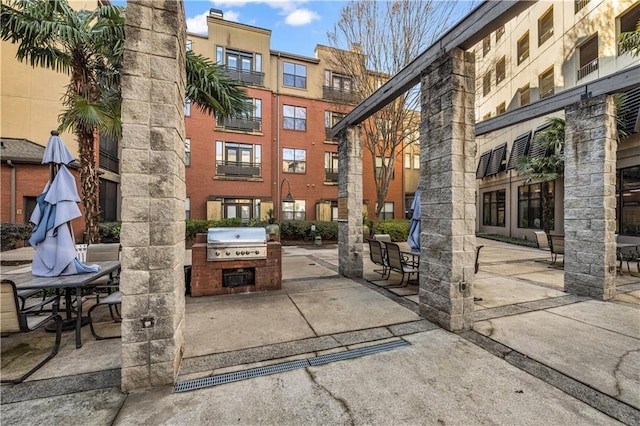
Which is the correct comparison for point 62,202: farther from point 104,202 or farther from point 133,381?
point 104,202

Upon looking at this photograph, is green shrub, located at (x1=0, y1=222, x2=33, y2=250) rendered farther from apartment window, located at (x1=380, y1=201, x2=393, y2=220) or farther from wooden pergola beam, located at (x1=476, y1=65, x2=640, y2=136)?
apartment window, located at (x1=380, y1=201, x2=393, y2=220)

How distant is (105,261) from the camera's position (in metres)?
5.18

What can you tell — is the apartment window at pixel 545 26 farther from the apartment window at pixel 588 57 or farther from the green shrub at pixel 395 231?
the green shrub at pixel 395 231

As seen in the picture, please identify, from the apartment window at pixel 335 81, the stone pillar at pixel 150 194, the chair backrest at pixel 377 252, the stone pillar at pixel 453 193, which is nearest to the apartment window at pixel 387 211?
the apartment window at pixel 335 81

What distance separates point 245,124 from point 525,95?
57.6 ft

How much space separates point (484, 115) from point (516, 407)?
23.2 meters

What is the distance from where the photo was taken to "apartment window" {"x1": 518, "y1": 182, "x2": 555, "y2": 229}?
49.2 ft

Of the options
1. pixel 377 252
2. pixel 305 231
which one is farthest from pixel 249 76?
pixel 377 252

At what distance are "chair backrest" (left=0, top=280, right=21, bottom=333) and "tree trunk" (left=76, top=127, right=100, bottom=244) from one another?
14.7 ft

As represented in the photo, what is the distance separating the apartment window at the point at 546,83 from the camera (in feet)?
46.5

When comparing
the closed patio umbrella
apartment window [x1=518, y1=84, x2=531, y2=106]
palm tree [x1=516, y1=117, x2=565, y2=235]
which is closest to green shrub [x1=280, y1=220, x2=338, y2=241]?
the closed patio umbrella

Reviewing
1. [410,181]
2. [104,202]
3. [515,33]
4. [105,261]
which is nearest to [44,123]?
[104,202]

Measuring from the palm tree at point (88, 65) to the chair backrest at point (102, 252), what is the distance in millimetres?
1711

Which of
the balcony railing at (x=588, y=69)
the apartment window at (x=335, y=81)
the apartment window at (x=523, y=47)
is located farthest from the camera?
the apartment window at (x=335, y=81)
